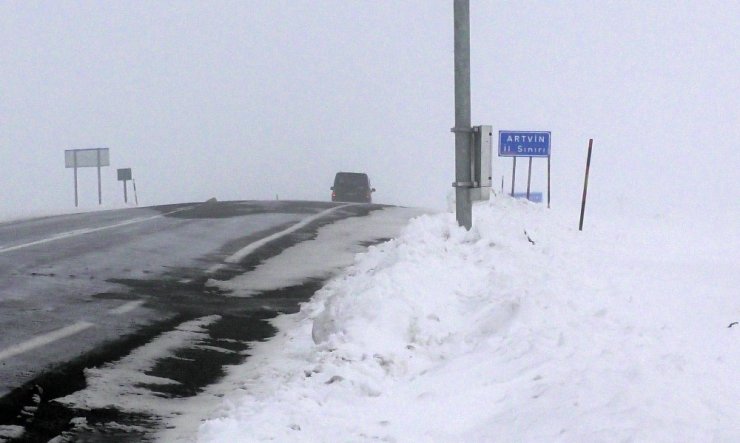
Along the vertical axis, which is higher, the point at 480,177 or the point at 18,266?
the point at 480,177

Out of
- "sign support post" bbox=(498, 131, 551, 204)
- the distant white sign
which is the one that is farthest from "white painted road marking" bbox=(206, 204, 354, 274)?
the distant white sign

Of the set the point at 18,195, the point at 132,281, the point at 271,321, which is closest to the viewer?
the point at 271,321

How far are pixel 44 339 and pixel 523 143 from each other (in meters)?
21.8

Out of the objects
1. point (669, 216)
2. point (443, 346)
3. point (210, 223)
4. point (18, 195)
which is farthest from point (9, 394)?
point (18, 195)

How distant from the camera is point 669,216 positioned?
3077 centimetres

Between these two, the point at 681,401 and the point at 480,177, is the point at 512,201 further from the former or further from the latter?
the point at 681,401

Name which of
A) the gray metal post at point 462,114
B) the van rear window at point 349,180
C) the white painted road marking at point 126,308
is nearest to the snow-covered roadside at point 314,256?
the white painted road marking at point 126,308

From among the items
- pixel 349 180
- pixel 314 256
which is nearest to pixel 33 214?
pixel 314 256

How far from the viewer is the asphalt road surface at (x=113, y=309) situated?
581 centimetres

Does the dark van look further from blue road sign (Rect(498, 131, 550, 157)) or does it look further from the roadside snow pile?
the roadside snow pile

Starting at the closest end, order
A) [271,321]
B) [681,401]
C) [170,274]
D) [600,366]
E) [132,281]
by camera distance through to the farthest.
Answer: [681,401] → [600,366] → [271,321] → [132,281] → [170,274]

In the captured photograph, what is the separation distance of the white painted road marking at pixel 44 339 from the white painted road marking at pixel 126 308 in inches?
25.2

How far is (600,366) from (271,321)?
465 cm

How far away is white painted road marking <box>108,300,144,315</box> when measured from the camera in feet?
29.5
